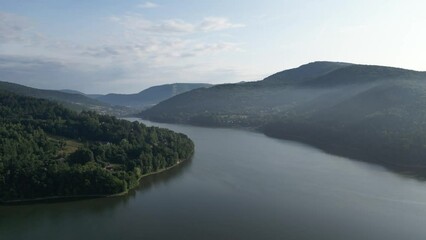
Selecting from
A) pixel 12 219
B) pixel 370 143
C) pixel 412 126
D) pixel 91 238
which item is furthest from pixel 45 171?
pixel 412 126

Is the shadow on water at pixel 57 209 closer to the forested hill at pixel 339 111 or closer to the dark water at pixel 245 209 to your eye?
the dark water at pixel 245 209

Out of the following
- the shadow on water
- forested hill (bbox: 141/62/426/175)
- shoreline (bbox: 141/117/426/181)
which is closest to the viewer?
the shadow on water

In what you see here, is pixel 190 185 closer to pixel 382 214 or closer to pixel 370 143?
pixel 382 214

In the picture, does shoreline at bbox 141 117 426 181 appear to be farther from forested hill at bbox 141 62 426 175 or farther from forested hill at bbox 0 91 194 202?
forested hill at bbox 0 91 194 202

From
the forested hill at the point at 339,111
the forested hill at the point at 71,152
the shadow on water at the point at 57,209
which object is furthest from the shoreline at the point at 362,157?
the shadow on water at the point at 57,209

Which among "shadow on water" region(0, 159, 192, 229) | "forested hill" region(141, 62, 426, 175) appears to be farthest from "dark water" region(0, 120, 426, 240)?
"forested hill" region(141, 62, 426, 175)

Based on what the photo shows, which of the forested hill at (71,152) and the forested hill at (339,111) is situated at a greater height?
the forested hill at (339,111)
